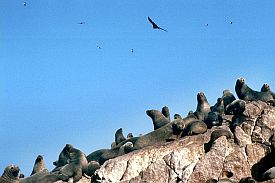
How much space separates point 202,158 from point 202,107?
419 inches

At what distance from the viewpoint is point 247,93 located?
31.4m

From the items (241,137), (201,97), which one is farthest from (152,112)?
(241,137)

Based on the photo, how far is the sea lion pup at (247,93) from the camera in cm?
3053

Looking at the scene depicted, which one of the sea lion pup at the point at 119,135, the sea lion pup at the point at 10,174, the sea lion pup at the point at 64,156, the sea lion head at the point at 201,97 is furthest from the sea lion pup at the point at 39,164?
the sea lion head at the point at 201,97

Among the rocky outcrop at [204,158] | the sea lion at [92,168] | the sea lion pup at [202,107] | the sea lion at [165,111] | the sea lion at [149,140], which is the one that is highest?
the sea lion at [165,111]

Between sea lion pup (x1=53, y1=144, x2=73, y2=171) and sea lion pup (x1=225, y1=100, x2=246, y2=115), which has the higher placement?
sea lion pup (x1=53, y1=144, x2=73, y2=171)

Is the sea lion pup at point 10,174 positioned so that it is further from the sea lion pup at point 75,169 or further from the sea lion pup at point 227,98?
the sea lion pup at point 227,98

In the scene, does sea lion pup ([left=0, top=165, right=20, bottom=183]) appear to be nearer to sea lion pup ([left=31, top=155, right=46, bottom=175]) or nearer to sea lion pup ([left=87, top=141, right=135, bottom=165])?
sea lion pup ([left=87, top=141, right=135, bottom=165])

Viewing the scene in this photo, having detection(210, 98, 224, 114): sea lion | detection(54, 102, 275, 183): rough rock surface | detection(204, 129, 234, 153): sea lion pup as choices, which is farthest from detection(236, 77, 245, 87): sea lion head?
detection(204, 129, 234, 153): sea lion pup

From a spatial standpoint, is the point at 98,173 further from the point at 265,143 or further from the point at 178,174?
the point at 265,143

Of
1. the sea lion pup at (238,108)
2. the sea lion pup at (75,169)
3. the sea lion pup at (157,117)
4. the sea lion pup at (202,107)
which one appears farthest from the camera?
the sea lion pup at (202,107)

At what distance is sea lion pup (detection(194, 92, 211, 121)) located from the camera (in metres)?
30.9

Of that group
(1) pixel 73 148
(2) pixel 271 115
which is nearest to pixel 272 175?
(2) pixel 271 115

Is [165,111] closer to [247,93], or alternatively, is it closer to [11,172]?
[247,93]
